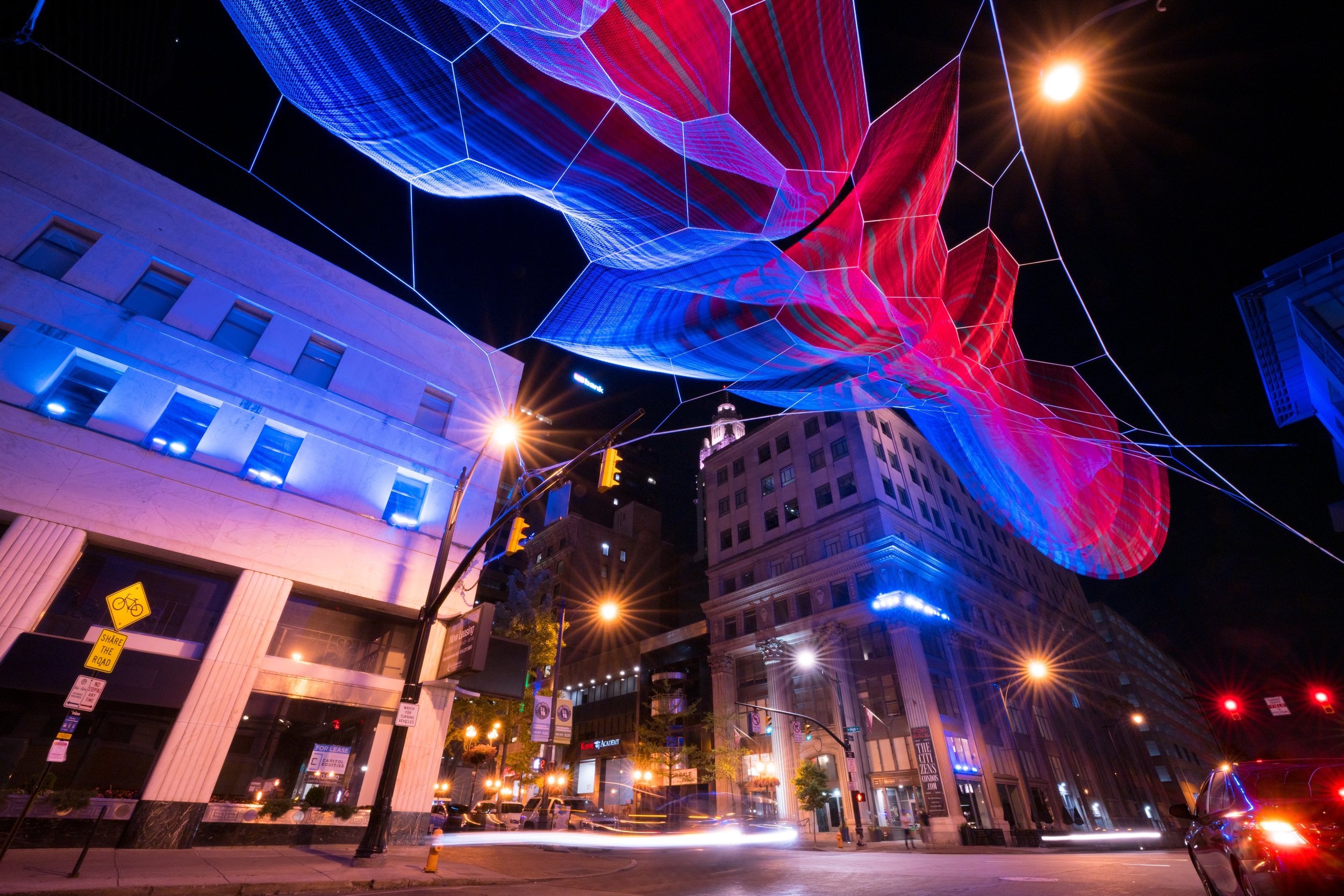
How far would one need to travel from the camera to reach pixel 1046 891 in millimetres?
8391

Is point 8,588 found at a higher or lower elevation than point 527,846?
higher

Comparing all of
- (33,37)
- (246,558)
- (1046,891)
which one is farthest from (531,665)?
(33,37)

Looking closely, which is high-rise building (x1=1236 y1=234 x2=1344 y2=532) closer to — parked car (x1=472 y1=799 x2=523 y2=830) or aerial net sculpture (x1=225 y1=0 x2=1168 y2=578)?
aerial net sculpture (x1=225 y1=0 x2=1168 y2=578)

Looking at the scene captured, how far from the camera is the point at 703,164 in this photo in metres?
9.48

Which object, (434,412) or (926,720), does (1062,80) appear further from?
(926,720)

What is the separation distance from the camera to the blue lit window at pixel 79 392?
45.6 feet

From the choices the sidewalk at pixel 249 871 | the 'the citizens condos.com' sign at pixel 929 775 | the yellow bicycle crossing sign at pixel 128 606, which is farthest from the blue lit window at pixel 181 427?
the 'the citizens condos.com' sign at pixel 929 775

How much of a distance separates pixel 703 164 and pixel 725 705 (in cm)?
4580

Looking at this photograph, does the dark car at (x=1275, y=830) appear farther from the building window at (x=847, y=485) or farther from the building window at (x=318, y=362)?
the building window at (x=847, y=485)

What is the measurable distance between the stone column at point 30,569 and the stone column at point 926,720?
134 feet

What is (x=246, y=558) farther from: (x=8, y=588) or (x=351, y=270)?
(x=351, y=270)

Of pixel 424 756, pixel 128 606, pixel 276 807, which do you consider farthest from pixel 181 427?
pixel 424 756

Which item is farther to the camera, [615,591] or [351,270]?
[615,591]

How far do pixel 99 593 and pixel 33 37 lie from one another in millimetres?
11669
